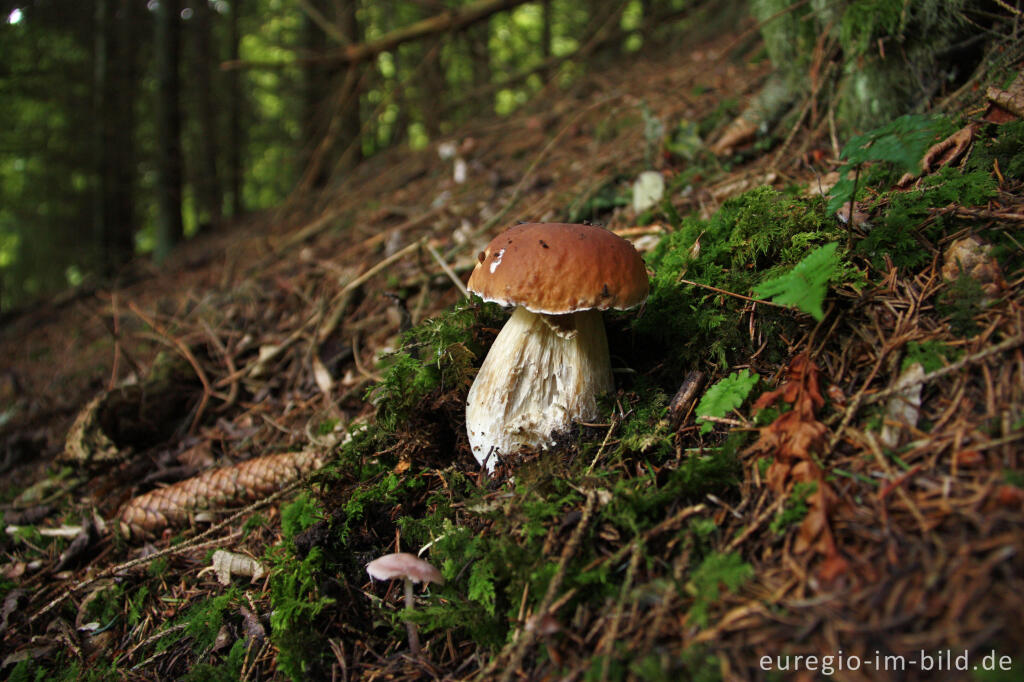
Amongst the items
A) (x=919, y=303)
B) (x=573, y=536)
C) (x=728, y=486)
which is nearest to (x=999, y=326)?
(x=919, y=303)

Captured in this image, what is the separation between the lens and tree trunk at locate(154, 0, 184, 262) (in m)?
8.36

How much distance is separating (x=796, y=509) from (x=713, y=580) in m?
0.31

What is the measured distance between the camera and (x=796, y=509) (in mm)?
1384

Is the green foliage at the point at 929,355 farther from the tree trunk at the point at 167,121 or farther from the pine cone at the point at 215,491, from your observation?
the tree trunk at the point at 167,121

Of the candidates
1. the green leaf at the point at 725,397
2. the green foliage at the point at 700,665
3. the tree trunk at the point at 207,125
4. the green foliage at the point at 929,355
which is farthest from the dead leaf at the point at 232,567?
the tree trunk at the point at 207,125

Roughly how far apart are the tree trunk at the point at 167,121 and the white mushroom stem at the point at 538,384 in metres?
9.13

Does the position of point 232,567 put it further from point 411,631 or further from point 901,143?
point 901,143

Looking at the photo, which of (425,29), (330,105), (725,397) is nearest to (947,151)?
(725,397)

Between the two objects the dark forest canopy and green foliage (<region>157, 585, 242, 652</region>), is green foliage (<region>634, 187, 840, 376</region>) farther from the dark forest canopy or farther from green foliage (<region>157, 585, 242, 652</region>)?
green foliage (<region>157, 585, 242, 652</region>)

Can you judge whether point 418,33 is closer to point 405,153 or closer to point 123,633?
point 405,153

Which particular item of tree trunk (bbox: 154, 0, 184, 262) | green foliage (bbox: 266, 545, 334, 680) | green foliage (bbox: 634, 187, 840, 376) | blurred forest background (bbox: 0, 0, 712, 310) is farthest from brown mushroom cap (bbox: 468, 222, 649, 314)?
tree trunk (bbox: 154, 0, 184, 262)

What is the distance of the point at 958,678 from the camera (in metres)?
0.97

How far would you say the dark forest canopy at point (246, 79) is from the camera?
11.2 ft

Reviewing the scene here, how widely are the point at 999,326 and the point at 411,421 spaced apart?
2.14 m
